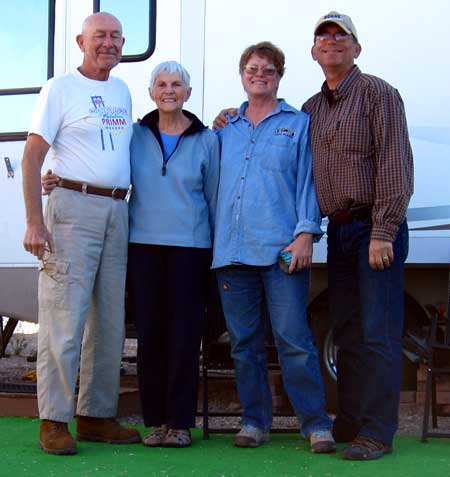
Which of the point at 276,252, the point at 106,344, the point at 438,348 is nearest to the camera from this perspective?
the point at 276,252

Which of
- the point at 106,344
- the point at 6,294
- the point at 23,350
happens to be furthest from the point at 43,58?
the point at 23,350

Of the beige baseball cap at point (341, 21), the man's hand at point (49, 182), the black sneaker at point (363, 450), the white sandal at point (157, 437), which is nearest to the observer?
→ the black sneaker at point (363, 450)

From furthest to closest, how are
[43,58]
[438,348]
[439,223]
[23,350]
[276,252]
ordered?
[23,350]
[43,58]
[439,223]
[438,348]
[276,252]

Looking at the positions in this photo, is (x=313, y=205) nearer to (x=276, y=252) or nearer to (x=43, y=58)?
(x=276, y=252)

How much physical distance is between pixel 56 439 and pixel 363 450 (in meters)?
1.33

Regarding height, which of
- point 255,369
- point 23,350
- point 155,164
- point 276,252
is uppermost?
point 155,164

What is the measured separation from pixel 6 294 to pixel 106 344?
129 cm

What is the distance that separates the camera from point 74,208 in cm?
426

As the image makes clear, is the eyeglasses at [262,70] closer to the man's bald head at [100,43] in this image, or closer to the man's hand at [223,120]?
the man's hand at [223,120]

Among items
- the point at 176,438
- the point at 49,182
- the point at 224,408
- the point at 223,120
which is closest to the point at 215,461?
the point at 176,438

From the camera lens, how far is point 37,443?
4.54m

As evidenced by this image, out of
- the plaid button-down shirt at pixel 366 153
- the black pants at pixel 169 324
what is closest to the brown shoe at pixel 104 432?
the black pants at pixel 169 324

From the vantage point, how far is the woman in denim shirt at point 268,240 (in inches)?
165

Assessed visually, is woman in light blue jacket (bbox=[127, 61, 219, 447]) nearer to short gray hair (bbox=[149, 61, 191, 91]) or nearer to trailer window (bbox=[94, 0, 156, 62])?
short gray hair (bbox=[149, 61, 191, 91])
